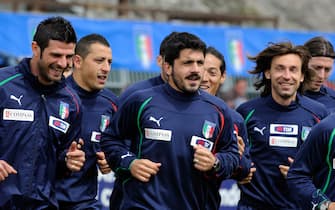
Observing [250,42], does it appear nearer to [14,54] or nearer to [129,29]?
[129,29]

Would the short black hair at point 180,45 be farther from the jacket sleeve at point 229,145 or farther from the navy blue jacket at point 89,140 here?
the navy blue jacket at point 89,140

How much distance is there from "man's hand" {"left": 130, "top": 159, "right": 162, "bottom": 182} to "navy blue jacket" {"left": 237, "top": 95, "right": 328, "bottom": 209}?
2.09 meters

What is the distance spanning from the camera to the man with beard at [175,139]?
9.39 meters

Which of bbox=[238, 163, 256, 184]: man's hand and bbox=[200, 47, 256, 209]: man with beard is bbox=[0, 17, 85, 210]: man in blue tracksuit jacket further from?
bbox=[238, 163, 256, 184]: man's hand

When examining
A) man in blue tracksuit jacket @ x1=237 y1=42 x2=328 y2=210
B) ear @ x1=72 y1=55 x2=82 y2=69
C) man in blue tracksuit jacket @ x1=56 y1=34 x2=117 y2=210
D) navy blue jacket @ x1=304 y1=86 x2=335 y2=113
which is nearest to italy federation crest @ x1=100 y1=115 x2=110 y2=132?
man in blue tracksuit jacket @ x1=56 y1=34 x2=117 y2=210

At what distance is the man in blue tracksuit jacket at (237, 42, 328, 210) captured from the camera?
36.4 ft

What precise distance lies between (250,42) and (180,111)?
44.8 ft

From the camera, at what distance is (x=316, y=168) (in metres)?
8.72

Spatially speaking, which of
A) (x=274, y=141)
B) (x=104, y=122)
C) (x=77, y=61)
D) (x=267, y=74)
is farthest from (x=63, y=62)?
(x=267, y=74)

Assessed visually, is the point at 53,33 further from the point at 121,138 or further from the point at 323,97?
the point at 323,97

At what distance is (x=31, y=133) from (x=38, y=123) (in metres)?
0.12

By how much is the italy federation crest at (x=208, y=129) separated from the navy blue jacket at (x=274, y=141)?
5.74ft

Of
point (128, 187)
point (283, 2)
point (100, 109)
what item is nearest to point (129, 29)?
point (100, 109)

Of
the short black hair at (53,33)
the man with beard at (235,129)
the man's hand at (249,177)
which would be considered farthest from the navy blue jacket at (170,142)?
the man's hand at (249,177)
